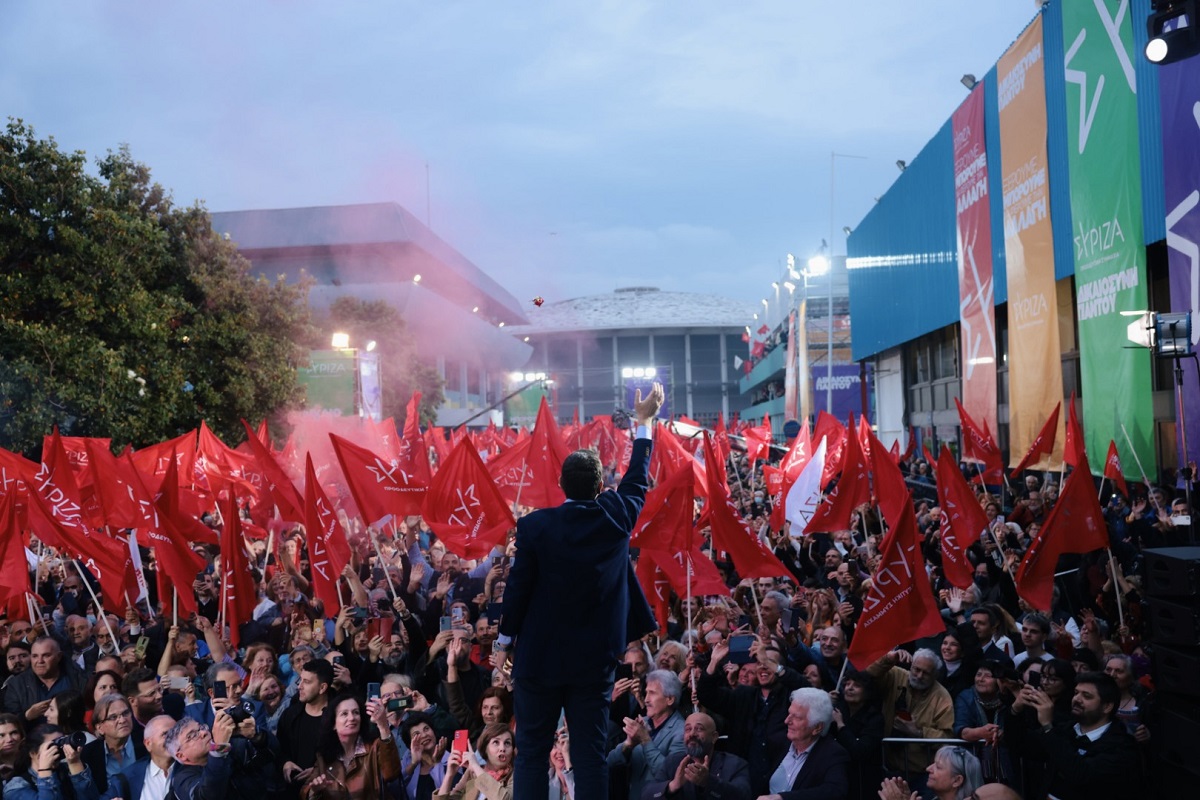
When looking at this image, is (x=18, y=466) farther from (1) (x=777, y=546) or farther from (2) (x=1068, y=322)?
(2) (x=1068, y=322)

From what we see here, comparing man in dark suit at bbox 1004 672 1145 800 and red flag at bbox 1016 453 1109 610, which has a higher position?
red flag at bbox 1016 453 1109 610

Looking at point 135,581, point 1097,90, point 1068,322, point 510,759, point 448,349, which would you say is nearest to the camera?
point 510,759

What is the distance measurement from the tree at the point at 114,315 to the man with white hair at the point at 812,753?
17479mm

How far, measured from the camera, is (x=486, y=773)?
5.73m

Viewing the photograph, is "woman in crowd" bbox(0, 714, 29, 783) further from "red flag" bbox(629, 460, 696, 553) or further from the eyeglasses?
"red flag" bbox(629, 460, 696, 553)

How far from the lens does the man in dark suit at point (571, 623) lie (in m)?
4.36

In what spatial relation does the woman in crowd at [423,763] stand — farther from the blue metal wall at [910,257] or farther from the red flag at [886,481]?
the blue metal wall at [910,257]

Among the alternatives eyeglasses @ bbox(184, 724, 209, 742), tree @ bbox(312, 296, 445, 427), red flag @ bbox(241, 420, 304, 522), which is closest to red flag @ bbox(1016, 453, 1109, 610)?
eyeglasses @ bbox(184, 724, 209, 742)

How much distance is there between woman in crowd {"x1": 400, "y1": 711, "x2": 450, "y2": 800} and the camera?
6.24m

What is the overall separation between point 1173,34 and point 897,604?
392 cm

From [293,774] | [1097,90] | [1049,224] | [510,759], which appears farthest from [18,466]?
[1049,224]

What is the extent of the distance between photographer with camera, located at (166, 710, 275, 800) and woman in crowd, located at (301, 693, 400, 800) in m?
0.33

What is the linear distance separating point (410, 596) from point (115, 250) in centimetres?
1438

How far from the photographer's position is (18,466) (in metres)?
12.7
